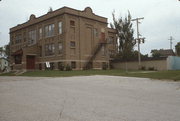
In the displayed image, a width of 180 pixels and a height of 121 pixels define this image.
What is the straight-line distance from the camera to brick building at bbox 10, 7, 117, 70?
36469 millimetres

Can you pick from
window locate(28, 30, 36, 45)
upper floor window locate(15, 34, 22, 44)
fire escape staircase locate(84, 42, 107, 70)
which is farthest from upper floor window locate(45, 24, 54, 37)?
upper floor window locate(15, 34, 22, 44)

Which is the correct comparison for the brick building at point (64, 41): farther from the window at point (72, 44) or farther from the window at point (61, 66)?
the window at point (61, 66)

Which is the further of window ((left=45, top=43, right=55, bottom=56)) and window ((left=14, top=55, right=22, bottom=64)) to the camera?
window ((left=14, top=55, right=22, bottom=64))

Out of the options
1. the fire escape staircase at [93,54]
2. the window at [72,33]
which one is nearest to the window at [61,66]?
the window at [72,33]

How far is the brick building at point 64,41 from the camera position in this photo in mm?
36469

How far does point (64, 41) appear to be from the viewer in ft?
118

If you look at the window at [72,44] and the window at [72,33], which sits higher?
the window at [72,33]

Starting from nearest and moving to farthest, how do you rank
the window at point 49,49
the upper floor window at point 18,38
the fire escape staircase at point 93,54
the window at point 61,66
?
the window at point 61,66
the window at point 49,49
the fire escape staircase at point 93,54
the upper floor window at point 18,38

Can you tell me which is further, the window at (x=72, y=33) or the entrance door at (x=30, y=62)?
the entrance door at (x=30, y=62)

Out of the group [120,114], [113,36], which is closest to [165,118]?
[120,114]

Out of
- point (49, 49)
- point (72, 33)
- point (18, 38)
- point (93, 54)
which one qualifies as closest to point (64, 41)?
point (72, 33)

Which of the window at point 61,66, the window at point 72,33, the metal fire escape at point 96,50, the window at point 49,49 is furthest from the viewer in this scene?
the metal fire escape at point 96,50

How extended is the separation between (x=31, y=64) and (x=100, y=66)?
13355 millimetres

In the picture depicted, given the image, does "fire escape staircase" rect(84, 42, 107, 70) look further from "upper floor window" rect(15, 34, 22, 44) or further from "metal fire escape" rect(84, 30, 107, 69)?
"upper floor window" rect(15, 34, 22, 44)
